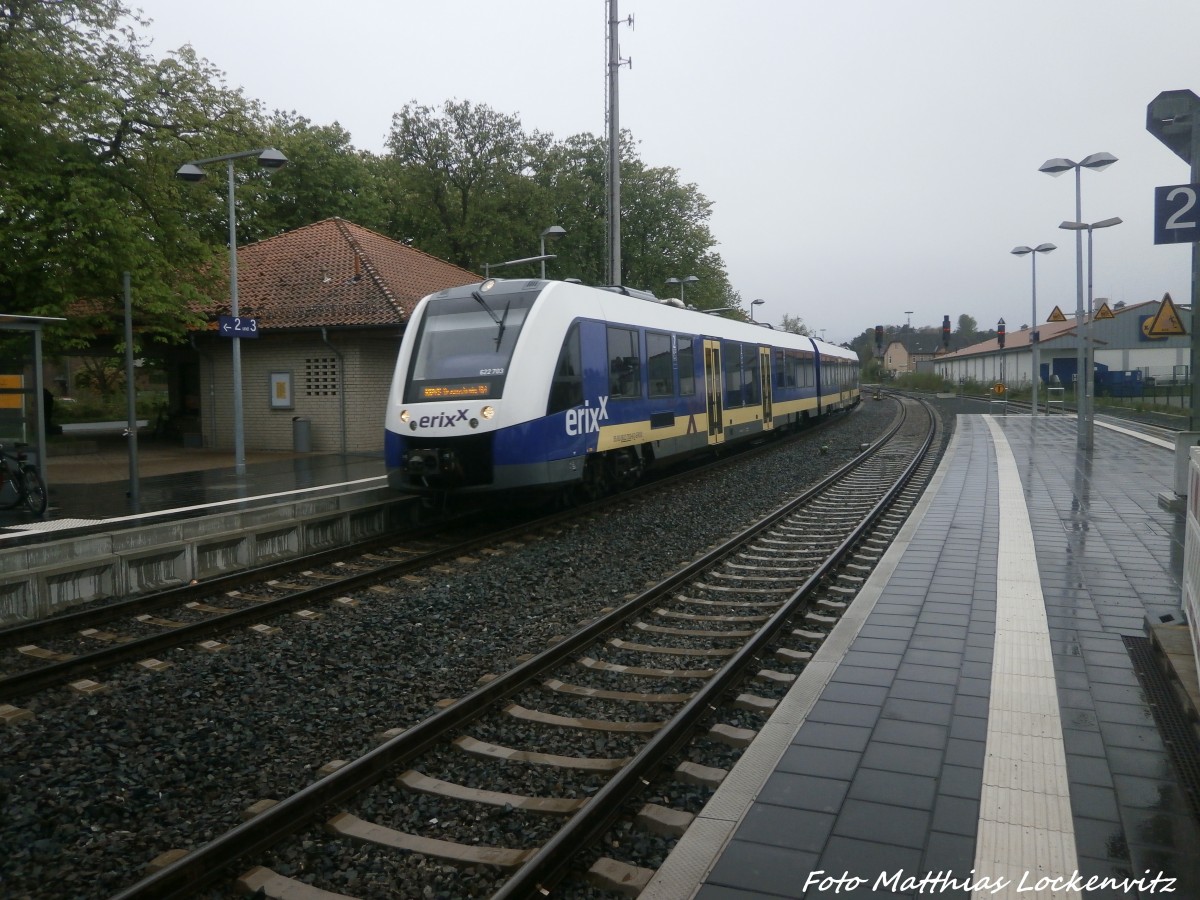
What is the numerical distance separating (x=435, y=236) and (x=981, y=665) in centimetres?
3724

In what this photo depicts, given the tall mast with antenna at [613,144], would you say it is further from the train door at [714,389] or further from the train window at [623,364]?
the train window at [623,364]

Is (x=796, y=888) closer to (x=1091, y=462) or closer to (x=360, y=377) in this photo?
(x=1091, y=462)

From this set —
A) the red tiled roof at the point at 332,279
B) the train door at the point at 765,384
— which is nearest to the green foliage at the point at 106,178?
the red tiled roof at the point at 332,279

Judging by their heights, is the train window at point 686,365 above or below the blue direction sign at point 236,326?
below

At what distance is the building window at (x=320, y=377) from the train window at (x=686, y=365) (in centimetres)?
942

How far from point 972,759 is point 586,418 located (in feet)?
25.9

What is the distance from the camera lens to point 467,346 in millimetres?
11008

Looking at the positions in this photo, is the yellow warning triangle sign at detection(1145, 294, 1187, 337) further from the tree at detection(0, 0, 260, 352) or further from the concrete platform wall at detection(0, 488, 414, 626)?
the tree at detection(0, 0, 260, 352)

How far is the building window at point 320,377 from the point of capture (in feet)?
69.6

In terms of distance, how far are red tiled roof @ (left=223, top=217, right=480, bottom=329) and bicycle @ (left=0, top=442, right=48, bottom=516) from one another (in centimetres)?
969

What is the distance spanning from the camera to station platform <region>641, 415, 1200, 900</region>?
128 inches

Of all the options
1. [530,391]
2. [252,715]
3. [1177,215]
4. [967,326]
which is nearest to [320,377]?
[530,391]

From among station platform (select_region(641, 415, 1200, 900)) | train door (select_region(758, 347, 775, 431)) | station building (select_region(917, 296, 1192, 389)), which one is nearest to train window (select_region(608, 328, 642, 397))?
station platform (select_region(641, 415, 1200, 900))

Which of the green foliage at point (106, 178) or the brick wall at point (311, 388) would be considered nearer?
the green foliage at point (106, 178)
